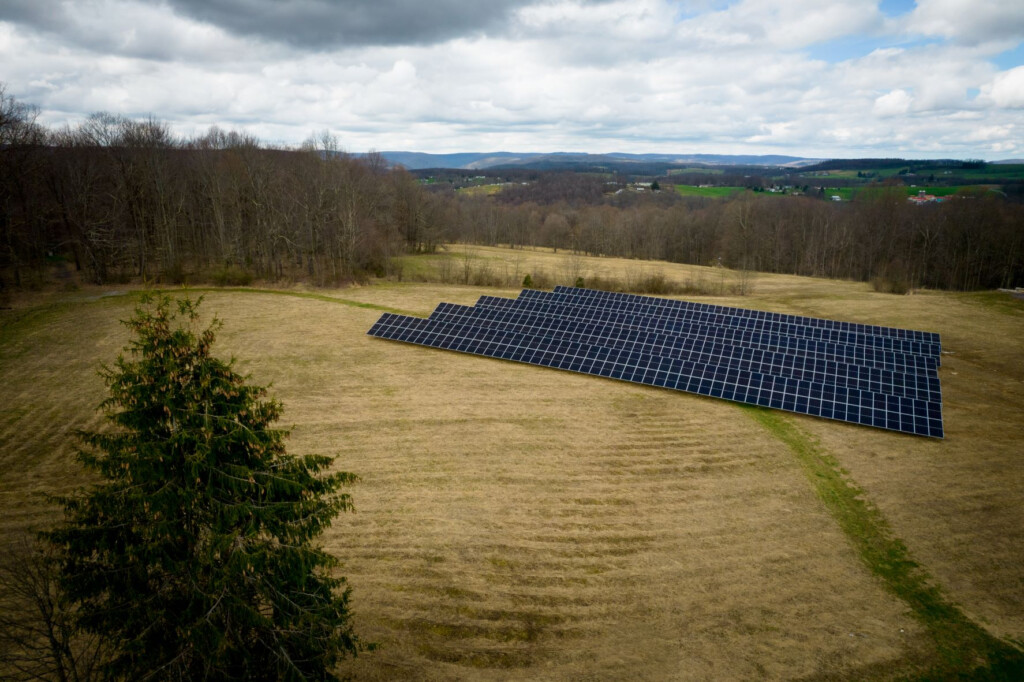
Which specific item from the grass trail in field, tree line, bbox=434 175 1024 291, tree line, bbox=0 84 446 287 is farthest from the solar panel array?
tree line, bbox=434 175 1024 291

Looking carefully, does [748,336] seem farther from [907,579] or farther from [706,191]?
[706,191]

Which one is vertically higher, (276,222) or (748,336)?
(276,222)

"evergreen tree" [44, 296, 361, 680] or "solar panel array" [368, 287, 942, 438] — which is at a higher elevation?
"evergreen tree" [44, 296, 361, 680]

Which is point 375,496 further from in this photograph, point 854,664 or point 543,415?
point 854,664

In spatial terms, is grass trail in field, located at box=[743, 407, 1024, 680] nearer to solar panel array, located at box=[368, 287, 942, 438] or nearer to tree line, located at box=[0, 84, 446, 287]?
solar panel array, located at box=[368, 287, 942, 438]

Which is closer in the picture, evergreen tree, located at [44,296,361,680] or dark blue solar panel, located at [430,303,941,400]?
evergreen tree, located at [44,296,361,680]

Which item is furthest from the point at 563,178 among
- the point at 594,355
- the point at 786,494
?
the point at 786,494

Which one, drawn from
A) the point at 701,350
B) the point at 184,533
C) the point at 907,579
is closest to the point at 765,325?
the point at 701,350
